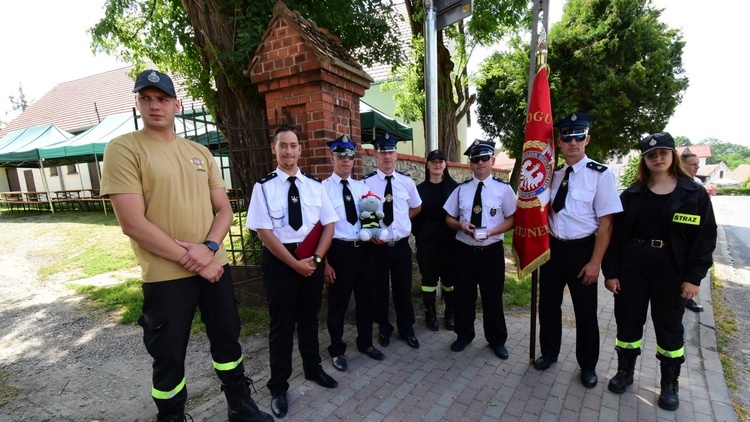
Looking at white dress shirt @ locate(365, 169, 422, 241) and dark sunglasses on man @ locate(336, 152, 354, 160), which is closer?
dark sunglasses on man @ locate(336, 152, 354, 160)

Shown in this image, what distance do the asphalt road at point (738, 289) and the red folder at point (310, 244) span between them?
3.55 meters

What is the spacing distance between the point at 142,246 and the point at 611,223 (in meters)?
3.28

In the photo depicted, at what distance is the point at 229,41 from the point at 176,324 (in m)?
3.69

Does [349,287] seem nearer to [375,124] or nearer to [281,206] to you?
[281,206]

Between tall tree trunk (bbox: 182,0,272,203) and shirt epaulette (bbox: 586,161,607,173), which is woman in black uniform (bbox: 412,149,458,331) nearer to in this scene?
shirt epaulette (bbox: 586,161,607,173)

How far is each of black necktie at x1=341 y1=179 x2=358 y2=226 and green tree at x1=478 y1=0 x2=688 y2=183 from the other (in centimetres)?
1080

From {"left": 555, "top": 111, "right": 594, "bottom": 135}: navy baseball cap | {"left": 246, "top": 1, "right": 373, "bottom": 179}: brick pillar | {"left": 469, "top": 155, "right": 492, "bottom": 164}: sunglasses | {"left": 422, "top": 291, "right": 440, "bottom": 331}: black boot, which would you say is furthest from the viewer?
{"left": 422, "top": 291, "right": 440, "bottom": 331}: black boot

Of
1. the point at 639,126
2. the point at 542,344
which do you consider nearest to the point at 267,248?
the point at 542,344

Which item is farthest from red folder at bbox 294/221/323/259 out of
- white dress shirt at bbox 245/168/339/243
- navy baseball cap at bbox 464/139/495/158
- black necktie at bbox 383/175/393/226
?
navy baseball cap at bbox 464/139/495/158

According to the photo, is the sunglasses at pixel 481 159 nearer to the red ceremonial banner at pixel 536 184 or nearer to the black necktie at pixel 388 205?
the red ceremonial banner at pixel 536 184

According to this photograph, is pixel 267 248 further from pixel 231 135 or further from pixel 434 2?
pixel 434 2

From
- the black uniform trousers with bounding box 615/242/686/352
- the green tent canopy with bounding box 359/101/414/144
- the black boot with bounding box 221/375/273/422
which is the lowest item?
the black boot with bounding box 221/375/273/422

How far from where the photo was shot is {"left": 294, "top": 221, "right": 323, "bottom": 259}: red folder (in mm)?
2715

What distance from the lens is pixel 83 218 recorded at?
13.1m
